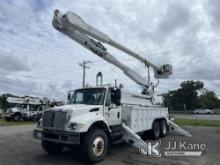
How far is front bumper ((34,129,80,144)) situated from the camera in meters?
8.05

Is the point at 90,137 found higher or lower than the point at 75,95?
lower

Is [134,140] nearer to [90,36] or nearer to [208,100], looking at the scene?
[90,36]

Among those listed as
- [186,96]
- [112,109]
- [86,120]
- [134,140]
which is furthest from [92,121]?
[186,96]

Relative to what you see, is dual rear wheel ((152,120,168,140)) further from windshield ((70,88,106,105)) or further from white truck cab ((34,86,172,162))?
windshield ((70,88,106,105))

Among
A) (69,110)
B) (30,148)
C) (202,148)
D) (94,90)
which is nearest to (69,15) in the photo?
(94,90)

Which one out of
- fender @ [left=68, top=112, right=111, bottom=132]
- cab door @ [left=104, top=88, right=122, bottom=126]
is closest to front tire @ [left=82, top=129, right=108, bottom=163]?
fender @ [left=68, top=112, right=111, bottom=132]

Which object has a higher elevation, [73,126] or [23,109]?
[23,109]

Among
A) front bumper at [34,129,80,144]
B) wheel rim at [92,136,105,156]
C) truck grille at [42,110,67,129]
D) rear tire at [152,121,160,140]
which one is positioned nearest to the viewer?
front bumper at [34,129,80,144]

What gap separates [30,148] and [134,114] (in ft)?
14.8

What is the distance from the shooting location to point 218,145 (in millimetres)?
11836

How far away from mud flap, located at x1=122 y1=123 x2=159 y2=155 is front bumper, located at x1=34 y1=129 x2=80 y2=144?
2.74 metres

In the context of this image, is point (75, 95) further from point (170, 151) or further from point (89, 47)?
point (170, 151)

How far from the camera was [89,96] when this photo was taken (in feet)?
33.6

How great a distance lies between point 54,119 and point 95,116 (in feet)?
4.43
